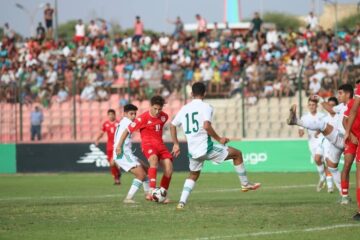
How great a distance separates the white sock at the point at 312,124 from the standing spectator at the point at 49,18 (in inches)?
1155

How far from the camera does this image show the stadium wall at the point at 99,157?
31.4 metres

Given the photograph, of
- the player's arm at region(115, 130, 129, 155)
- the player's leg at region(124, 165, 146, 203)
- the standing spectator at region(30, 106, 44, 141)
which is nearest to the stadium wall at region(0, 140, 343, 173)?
the standing spectator at region(30, 106, 44, 141)

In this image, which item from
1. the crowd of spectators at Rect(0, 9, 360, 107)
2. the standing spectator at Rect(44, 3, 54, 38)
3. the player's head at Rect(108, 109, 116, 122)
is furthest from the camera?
the standing spectator at Rect(44, 3, 54, 38)

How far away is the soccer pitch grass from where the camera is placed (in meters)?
12.0

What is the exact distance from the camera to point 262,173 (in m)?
29.9

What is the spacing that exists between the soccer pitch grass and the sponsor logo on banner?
995 centimetres

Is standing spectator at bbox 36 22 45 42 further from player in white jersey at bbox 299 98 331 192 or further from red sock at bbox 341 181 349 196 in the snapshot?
red sock at bbox 341 181 349 196

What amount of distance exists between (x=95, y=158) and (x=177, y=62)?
22.0 feet

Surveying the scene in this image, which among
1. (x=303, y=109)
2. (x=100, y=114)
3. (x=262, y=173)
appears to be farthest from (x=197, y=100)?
(x=100, y=114)

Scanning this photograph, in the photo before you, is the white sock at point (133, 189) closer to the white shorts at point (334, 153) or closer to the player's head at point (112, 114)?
the white shorts at point (334, 153)

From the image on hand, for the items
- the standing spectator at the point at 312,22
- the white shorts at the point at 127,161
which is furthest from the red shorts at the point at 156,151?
the standing spectator at the point at 312,22

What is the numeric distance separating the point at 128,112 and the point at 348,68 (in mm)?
14285

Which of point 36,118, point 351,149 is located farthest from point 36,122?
point 351,149

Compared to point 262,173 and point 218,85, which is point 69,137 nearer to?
point 218,85
